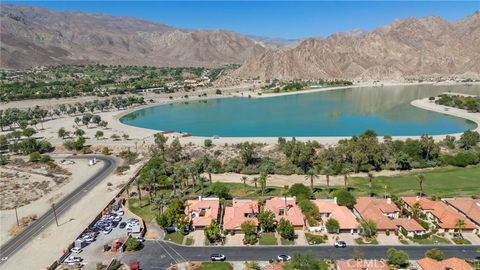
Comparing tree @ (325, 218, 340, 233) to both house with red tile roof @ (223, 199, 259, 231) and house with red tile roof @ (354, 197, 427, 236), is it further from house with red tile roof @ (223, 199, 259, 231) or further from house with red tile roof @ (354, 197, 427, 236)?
house with red tile roof @ (223, 199, 259, 231)

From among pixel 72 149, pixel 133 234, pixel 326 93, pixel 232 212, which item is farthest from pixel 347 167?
pixel 326 93

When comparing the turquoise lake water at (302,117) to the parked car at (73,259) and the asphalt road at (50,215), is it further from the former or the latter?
the parked car at (73,259)

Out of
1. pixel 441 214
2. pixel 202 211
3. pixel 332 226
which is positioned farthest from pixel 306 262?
pixel 441 214

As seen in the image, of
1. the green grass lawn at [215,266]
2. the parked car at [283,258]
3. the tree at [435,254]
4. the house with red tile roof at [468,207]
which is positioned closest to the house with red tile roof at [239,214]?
the green grass lawn at [215,266]

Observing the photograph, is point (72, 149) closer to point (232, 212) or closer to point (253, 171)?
point (253, 171)

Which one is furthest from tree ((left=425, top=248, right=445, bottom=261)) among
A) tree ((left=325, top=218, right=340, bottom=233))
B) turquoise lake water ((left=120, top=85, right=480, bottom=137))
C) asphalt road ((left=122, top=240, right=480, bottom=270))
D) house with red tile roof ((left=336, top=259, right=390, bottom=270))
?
turquoise lake water ((left=120, top=85, right=480, bottom=137))

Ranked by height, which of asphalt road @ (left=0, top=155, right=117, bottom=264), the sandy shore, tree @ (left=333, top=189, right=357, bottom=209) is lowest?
asphalt road @ (left=0, top=155, right=117, bottom=264)
